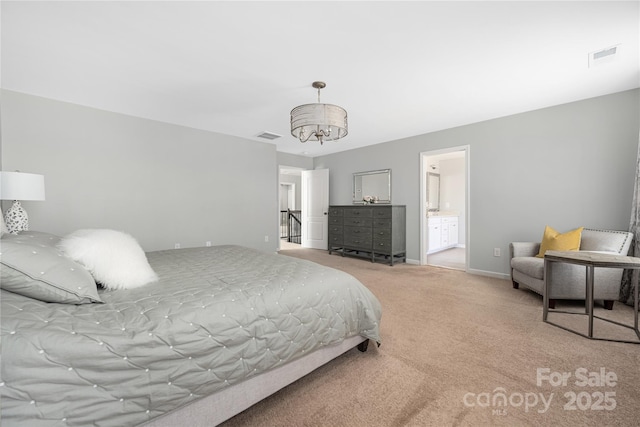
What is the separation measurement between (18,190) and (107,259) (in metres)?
1.94

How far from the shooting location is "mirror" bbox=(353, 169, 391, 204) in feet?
17.6

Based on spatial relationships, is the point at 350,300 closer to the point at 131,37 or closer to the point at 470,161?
the point at 131,37

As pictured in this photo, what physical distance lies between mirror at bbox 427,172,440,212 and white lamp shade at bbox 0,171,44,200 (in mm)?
6686

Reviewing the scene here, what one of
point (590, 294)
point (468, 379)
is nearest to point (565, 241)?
point (590, 294)

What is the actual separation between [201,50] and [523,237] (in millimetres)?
4488

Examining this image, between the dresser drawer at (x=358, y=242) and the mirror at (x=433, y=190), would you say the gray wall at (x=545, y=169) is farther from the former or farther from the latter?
the mirror at (x=433, y=190)

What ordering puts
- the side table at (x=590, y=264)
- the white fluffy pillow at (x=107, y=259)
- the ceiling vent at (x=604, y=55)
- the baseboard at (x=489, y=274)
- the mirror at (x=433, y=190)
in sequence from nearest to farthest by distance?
the white fluffy pillow at (x=107, y=259), the side table at (x=590, y=264), the ceiling vent at (x=604, y=55), the baseboard at (x=489, y=274), the mirror at (x=433, y=190)

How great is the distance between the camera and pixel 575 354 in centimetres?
189

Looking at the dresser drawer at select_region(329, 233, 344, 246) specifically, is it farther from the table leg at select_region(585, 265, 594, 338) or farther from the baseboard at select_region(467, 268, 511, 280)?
the table leg at select_region(585, 265, 594, 338)

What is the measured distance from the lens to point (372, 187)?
18.4 feet

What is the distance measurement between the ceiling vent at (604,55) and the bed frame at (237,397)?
3.35m

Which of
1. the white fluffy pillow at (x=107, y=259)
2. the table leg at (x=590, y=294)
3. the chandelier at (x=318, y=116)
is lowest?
the table leg at (x=590, y=294)

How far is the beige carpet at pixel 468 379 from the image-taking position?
1.36 m

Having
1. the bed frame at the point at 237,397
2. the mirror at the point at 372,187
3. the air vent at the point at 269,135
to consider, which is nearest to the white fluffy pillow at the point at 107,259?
the bed frame at the point at 237,397
